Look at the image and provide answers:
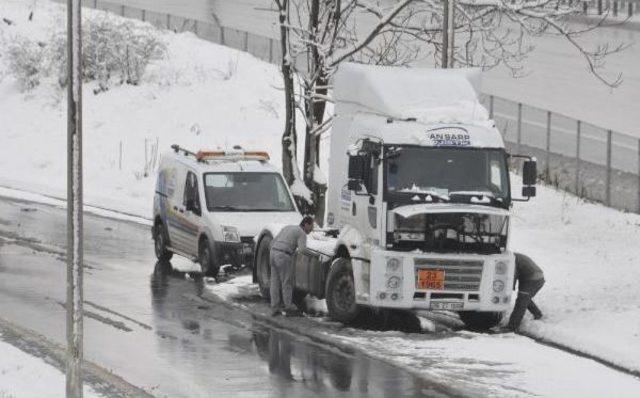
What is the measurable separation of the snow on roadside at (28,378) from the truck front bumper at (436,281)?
553 cm

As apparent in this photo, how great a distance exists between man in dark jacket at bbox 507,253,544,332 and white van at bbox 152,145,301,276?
215 inches

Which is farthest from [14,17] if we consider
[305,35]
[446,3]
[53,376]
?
[53,376]

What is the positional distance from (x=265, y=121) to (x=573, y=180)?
13319 millimetres

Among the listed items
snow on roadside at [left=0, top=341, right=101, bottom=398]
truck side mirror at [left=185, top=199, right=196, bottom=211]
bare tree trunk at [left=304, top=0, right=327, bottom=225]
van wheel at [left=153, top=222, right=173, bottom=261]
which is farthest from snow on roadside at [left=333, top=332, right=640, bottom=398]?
bare tree trunk at [left=304, top=0, right=327, bottom=225]

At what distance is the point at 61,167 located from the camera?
47625mm

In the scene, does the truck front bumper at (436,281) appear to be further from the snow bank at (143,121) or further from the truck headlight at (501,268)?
the snow bank at (143,121)

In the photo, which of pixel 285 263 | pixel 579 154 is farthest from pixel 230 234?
pixel 579 154

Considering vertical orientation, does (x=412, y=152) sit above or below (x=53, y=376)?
above

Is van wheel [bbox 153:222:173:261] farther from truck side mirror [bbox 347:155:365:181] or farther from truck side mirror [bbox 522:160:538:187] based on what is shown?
truck side mirror [bbox 522:160:538:187]

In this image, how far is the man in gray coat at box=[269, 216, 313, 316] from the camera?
23.7 meters

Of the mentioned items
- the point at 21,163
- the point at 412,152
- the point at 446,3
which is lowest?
the point at 21,163

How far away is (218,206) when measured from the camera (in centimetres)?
2788

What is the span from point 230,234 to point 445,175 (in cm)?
599

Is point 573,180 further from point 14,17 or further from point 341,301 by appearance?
point 14,17
